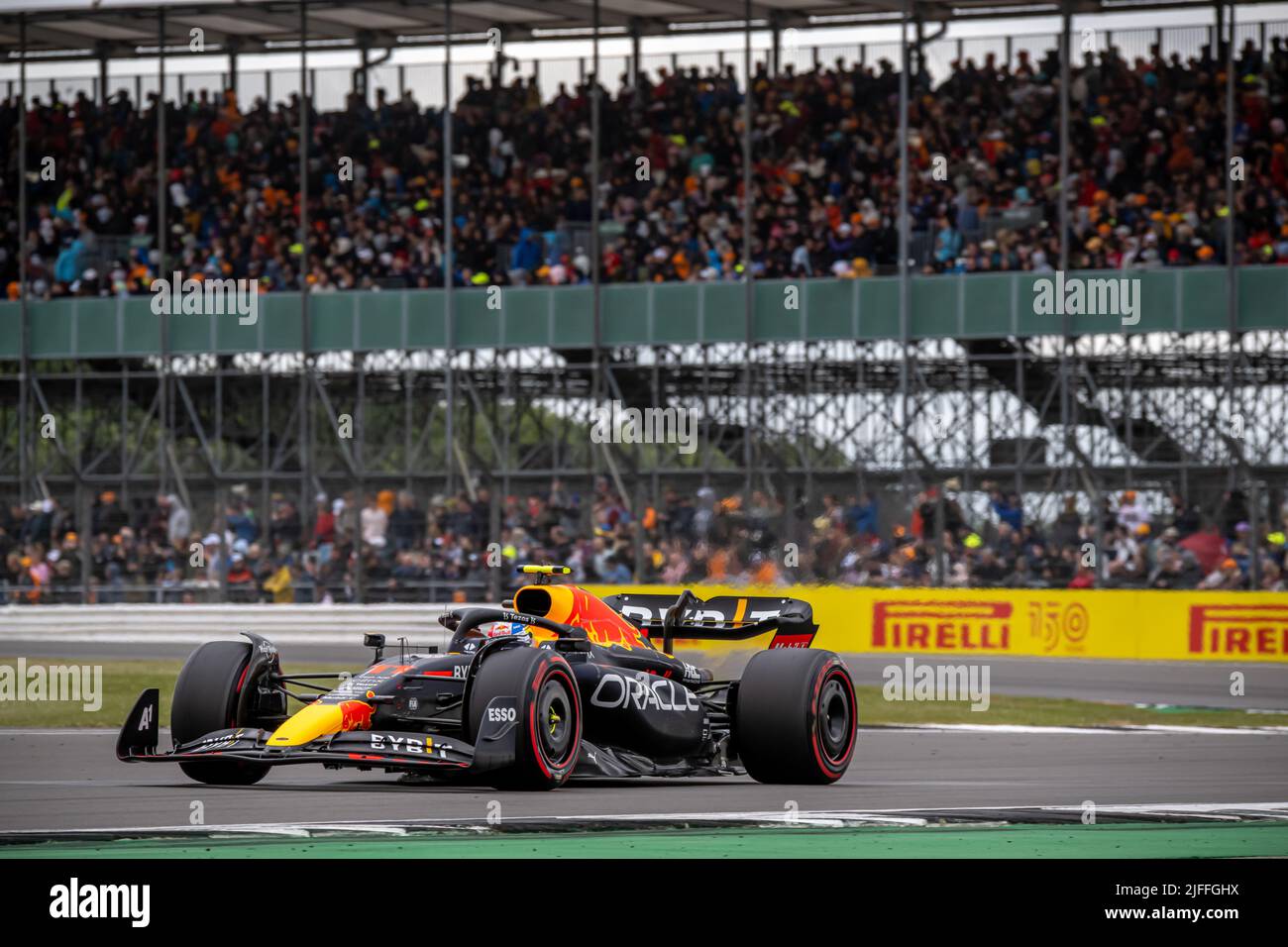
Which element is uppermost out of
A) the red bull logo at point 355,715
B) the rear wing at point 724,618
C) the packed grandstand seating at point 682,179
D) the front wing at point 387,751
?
the packed grandstand seating at point 682,179

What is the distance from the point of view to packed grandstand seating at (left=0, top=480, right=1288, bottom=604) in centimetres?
2666

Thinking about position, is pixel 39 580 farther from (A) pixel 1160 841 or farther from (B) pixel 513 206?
(A) pixel 1160 841

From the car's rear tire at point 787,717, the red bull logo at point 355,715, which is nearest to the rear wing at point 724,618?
the car's rear tire at point 787,717

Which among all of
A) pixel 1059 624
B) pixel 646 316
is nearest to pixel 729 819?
pixel 1059 624

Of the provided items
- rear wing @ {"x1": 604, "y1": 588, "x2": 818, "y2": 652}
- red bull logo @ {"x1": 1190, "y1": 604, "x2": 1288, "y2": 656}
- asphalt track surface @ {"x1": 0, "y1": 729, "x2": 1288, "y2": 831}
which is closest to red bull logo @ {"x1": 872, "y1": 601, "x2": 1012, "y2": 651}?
red bull logo @ {"x1": 1190, "y1": 604, "x2": 1288, "y2": 656}

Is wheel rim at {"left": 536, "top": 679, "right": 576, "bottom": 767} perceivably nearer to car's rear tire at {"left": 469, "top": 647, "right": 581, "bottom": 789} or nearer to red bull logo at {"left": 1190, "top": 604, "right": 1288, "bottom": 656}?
car's rear tire at {"left": 469, "top": 647, "right": 581, "bottom": 789}

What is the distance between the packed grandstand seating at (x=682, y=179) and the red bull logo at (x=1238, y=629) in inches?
237

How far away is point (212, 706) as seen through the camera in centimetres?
1138

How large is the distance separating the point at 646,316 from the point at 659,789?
63.7 ft

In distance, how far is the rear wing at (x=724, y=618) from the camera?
1291cm

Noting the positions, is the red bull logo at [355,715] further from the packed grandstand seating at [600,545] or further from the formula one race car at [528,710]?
the packed grandstand seating at [600,545]

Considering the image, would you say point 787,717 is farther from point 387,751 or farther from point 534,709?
point 387,751

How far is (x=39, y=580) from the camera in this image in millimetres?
30938
